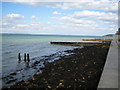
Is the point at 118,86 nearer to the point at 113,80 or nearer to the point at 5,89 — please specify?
the point at 113,80

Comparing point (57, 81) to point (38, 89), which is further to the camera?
point (57, 81)

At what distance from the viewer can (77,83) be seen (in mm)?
7777

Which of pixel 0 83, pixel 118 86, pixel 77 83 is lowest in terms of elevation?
pixel 0 83

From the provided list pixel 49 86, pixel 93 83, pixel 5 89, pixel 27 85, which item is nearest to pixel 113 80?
pixel 93 83

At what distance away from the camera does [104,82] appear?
5578 millimetres

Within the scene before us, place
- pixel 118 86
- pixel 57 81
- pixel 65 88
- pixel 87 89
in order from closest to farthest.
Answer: pixel 118 86 → pixel 87 89 → pixel 65 88 → pixel 57 81

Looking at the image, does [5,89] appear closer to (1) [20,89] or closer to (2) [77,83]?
(1) [20,89]

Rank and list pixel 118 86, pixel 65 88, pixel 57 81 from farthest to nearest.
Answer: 1. pixel 57 81
2. pixel 65 88
3. pixel 118 86

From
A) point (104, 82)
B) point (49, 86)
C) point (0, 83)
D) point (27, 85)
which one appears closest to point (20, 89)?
point (27, 85)

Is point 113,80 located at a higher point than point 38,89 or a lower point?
higher

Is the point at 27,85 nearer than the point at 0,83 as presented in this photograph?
Yes

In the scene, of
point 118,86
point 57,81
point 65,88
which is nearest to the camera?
point 118,86

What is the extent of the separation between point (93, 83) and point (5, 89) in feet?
16.1

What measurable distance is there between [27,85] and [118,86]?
499 centimetres
